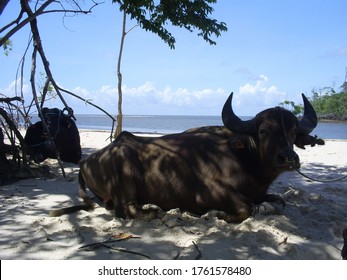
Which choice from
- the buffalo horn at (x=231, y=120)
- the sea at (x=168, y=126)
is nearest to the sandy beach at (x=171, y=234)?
the buffalo horn at (x=231, y=120)

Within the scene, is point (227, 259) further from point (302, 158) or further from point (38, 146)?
point (302, 158)

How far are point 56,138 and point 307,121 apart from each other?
Answer: 4.58m

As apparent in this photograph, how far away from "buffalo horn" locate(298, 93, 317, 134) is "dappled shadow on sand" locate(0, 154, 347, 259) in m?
0.82

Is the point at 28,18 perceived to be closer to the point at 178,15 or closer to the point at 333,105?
the point at 178,15

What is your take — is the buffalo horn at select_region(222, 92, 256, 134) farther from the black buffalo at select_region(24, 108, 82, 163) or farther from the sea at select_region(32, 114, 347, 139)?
the sea at select_region(32, 114, 347, 139)

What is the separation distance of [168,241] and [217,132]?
1603 mm

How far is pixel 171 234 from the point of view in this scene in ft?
10.5

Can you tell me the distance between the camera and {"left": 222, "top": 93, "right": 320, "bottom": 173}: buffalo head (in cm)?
343

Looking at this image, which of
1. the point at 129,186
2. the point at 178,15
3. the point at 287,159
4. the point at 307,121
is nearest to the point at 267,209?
the point at 287,159

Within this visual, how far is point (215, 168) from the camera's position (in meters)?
3.84

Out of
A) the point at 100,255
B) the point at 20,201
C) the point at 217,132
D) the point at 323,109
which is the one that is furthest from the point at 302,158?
the point at 323,109

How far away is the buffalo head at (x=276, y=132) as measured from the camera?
343cm

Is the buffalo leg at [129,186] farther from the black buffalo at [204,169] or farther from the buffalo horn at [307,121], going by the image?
the buffalo horn at [307,121]
